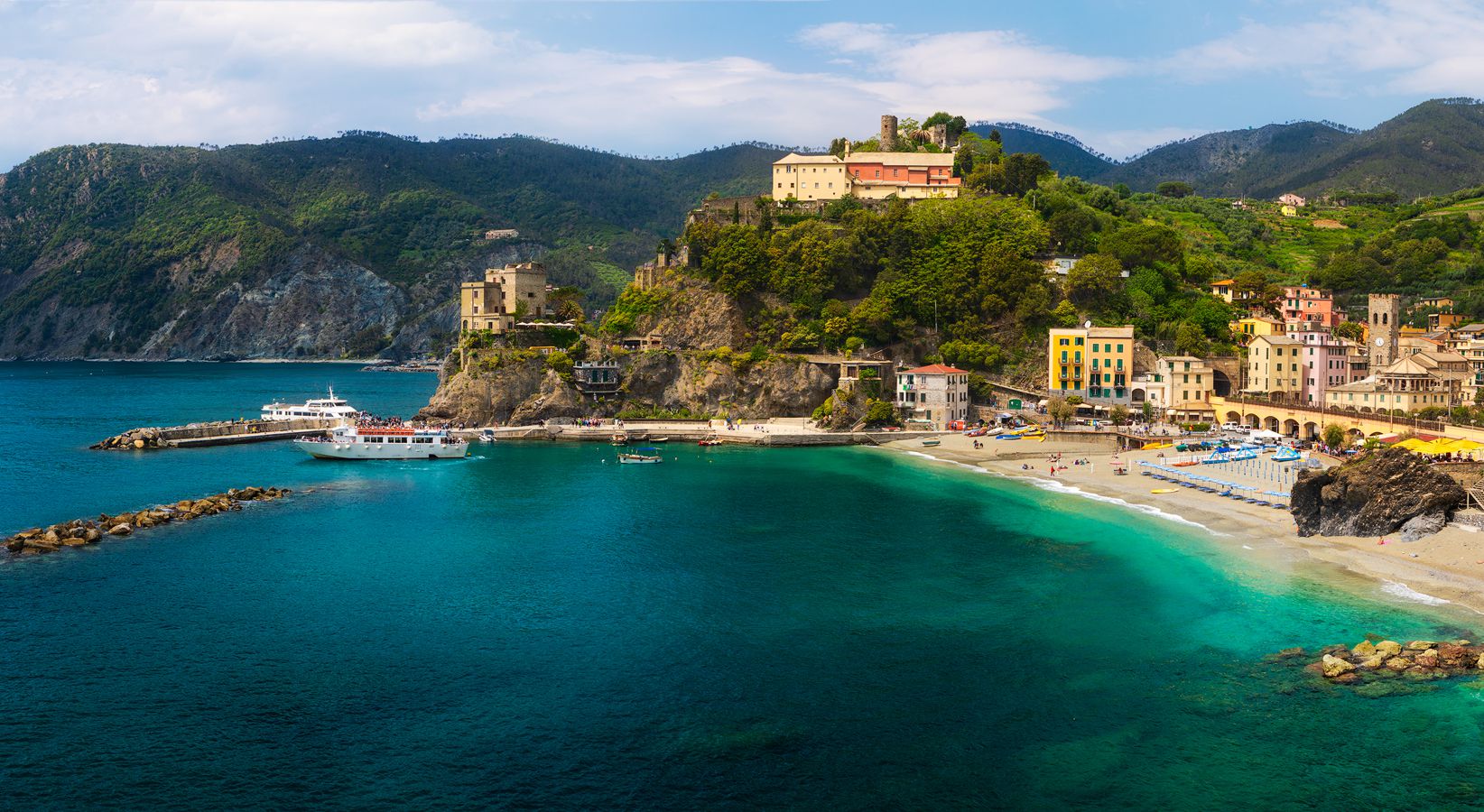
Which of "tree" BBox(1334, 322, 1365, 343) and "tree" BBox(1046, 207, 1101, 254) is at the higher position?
"tree" BBox(1046, 207, 1101, 254)

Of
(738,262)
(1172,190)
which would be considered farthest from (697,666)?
(1172,190)

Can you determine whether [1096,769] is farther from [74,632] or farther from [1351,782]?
[74,632]

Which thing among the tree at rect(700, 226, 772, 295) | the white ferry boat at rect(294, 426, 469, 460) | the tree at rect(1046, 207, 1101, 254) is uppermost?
the tree at rect(1046, 207, 1101, 254)

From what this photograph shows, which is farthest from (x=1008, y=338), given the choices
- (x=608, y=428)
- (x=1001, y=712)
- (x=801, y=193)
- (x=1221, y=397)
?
(x=1001, y=712)

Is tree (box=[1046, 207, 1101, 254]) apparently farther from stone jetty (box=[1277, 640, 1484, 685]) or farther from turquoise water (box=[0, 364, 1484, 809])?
stone jetty (box=[1277, 640, 1484, 685])

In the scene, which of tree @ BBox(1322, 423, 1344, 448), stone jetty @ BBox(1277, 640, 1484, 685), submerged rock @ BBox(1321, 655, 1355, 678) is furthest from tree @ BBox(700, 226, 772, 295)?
submerged rock @ BBox(1321, 655, 1355, 678)

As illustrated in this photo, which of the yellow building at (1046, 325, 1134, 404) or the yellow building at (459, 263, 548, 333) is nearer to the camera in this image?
the yellow building at (1046, 325, 1134, 404)

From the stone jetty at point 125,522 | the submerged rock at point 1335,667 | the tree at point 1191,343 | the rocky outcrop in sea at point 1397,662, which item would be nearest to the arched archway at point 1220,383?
the tree at point 1191,343
